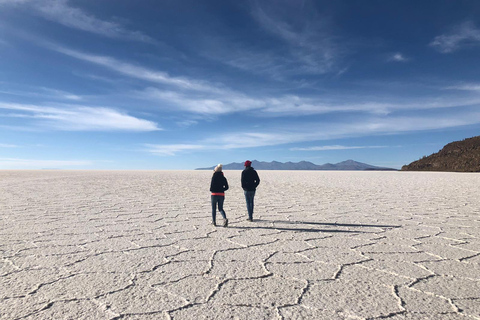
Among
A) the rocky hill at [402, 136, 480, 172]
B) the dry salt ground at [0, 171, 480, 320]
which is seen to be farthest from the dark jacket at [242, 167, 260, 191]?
the rocky hill at [402, 136, 480, 172]

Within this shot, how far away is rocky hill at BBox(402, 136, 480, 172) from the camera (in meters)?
44.2

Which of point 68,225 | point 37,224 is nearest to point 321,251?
point 68,225

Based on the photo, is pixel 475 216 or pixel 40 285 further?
pixel 475 216

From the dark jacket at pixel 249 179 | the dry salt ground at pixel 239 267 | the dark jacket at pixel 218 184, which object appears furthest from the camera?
the dark jacket at pixel 249 179

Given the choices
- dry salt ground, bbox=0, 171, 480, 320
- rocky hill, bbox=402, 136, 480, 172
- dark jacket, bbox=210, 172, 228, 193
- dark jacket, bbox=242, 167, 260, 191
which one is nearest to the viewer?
dry salt ground, bbox=0, 171, 480, 320

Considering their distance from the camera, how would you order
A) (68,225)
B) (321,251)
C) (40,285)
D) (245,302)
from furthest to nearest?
(68,225)
(321,251)
(40,285)
(245,302)

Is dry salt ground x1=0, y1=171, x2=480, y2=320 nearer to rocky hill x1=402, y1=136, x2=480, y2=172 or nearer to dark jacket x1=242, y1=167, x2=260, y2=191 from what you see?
dark jacket x1=242, y1=167, x2=260, y2=191

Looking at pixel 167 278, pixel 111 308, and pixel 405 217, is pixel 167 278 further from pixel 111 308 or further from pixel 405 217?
pixel 405 217

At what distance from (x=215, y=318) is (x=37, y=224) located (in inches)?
201

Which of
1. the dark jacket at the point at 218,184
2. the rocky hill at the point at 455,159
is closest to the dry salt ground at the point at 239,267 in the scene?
the dark jacket at the point at 218,184

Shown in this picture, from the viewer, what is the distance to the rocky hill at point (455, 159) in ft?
145

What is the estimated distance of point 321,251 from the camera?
175 inches

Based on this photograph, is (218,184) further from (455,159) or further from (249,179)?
(455,159)

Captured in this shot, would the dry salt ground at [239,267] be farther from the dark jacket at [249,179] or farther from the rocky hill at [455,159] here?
the rocky hill at [455,159]
